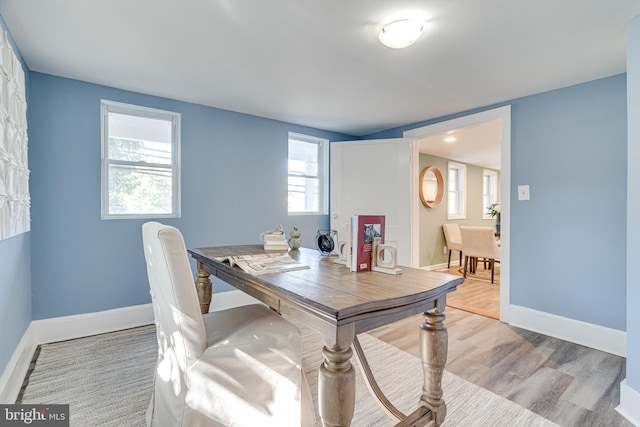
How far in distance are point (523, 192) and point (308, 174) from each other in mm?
2458

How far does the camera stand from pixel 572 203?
102 inches

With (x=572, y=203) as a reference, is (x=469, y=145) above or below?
above

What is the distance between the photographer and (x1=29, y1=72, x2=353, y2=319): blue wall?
2441 mm

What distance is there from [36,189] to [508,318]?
170 inches

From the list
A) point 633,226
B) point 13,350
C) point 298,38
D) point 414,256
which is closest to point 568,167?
point 633,226

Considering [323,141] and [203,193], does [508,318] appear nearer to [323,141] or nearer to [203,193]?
[323,141]

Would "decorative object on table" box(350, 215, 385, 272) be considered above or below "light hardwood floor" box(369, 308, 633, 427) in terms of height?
above

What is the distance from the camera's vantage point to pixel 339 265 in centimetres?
162

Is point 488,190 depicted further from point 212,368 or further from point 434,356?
point 212,368

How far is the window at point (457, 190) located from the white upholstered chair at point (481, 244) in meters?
1.32

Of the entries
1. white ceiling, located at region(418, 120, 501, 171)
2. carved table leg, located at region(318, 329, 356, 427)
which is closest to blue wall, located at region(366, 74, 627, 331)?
white ceiling, located at region(418, 120, 501, 171)

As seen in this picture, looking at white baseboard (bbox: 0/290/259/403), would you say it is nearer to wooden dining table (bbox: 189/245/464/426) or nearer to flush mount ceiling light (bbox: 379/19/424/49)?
wooden dining table (bbox: 189/245/464/426)

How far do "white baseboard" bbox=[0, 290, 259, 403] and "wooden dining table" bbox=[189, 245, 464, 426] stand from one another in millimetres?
1386

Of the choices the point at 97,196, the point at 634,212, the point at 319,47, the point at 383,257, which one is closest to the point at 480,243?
the point at 634,212
